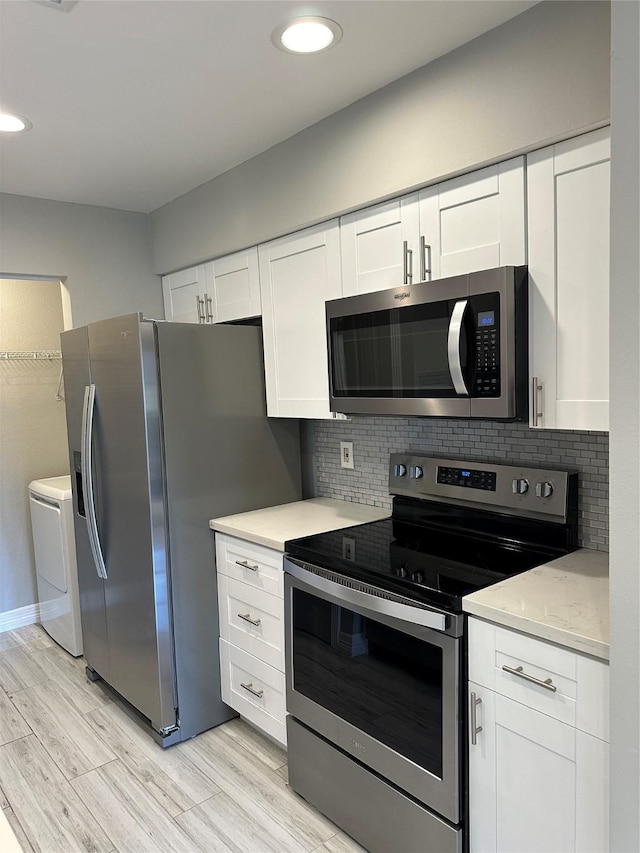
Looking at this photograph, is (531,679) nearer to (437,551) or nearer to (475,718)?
(475,718)

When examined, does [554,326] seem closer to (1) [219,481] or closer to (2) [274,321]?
(2) [274,321]

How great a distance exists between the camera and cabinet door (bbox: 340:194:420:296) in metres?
2.01

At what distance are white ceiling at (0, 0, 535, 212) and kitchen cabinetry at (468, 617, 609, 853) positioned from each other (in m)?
1.60

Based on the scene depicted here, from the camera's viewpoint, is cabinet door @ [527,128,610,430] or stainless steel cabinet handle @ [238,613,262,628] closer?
cabinet door @ [527,128,610,430]

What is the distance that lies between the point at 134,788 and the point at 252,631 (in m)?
0.69

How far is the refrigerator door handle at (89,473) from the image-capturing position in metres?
2.68

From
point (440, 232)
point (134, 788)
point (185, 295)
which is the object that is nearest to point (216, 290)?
point (185, 295)

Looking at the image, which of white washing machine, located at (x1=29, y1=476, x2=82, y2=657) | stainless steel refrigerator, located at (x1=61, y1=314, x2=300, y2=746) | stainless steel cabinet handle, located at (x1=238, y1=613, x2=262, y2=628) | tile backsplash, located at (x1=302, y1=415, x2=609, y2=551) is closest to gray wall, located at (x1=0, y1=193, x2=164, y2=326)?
stainless steel refrigerator, located at (x1=61, y1=314, x2=300, y2=746)

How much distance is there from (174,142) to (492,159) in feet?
4.33

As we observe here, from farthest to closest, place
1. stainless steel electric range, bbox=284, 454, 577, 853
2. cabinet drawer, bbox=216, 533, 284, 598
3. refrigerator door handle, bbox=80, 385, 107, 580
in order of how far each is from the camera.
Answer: refrigerator door handle, bbox=80, 385, 107, 580, cabinet drawer, bbox=216, 533, 284, 598, stainless steel electric range, bbox=284, 454, 577, 853

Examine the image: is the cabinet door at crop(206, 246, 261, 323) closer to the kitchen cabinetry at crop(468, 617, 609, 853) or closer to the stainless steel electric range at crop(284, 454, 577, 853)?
the stainless steel electric range at crop(284, 454, 577, 853)

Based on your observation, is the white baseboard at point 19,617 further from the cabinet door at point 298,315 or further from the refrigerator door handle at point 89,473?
the cabinet door at point 298,315

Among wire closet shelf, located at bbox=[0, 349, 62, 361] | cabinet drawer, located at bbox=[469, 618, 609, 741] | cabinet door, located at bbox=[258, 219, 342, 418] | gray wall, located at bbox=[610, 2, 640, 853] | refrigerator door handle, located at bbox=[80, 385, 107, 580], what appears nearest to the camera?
gray wall, located at bbox=[610, 2, 640, 853]

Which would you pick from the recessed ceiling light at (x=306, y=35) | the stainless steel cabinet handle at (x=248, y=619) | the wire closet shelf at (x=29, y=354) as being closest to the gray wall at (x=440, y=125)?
the recessed ceiling light at (x=306, y=35)
